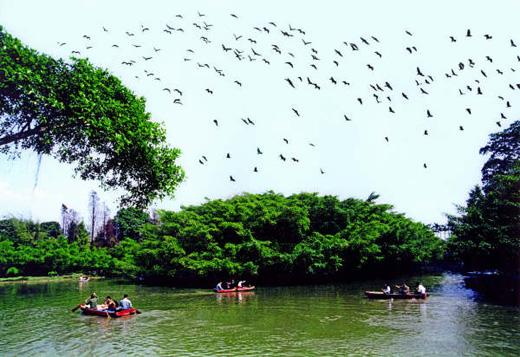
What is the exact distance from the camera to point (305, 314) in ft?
80.5

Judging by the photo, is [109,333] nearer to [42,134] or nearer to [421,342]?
[42,134]

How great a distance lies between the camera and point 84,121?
12852mm

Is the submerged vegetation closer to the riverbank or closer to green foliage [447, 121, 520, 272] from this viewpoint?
the riverbank

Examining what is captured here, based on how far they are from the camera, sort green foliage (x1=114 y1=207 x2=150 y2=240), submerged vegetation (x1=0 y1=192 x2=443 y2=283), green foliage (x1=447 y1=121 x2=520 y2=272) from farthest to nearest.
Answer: green foliage (x1=114 y1=207 x2=150 y2=240) → submerged vegetation (x1=0 y1=192 x2=443 y2=283) → green foliage (x1=447 y1=121 x2=520 y2=272)

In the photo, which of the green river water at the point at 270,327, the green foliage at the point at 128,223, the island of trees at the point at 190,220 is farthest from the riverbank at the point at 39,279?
the green river water at the point at 270,327

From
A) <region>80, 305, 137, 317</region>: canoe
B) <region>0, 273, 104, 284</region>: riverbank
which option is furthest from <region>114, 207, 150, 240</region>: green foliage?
<region>80, 305, 137, 317</region>: canoe

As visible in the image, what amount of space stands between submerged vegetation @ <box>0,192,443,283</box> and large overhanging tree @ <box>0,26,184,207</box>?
2427 centimetres

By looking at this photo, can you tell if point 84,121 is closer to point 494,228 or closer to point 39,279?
point 494,228

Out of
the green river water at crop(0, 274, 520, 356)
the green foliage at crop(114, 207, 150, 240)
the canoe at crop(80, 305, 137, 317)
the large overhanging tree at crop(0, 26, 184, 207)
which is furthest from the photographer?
the green foliage at crop(114, 207, 150, 240)

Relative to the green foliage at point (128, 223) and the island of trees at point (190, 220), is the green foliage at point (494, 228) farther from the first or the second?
the green foliage at point (128, 223)

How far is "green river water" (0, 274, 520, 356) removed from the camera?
16.9m

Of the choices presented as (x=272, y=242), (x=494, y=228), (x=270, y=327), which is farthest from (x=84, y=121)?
(x=272, y=242)

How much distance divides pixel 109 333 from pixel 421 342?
13.4 metres

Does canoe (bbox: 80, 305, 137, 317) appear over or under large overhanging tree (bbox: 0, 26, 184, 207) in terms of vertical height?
under
